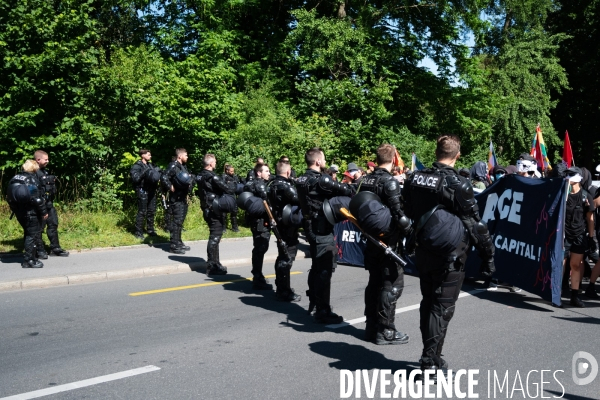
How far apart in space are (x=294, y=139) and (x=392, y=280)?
1243 cm

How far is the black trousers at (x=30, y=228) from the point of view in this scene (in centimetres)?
1033

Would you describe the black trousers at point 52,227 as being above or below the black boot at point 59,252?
above

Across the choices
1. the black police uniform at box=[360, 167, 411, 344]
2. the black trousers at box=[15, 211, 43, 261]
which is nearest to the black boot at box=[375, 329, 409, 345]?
the black police uniform at box=[360, 167, 411, 344]

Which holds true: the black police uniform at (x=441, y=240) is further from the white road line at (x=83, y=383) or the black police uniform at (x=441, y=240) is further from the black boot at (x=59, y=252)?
the black boot at (x=59, y=252)

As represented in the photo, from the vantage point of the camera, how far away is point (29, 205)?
10.2 meters

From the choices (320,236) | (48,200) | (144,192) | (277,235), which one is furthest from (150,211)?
(320,236)

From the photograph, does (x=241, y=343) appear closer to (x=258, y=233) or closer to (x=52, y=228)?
(x=258, y=233)

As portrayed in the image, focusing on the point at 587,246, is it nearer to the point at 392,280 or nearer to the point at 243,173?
the point at 392,280

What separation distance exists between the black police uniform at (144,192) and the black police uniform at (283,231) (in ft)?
21.2

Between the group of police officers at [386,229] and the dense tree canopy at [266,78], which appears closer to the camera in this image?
the group of police officers at [386,229]

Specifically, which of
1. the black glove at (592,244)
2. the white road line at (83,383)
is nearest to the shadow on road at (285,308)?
the white road line at (83,383)

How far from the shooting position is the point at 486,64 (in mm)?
34000

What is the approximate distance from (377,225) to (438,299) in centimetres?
116

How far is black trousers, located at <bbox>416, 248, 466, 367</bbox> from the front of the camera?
503cm
